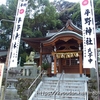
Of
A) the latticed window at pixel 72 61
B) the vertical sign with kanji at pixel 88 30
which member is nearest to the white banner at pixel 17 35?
the vertical sign with kanji at pixel 88 30

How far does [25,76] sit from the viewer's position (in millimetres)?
A: 12742

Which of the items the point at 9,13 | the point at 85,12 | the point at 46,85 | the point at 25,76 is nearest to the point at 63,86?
the point at 46,85

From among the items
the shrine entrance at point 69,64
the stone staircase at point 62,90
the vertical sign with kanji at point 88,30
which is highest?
the vertical sign with kanji at point 88,30

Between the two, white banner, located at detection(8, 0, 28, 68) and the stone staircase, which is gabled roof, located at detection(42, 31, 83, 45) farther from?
white banner, located at detection(8, 0, 28, 68)

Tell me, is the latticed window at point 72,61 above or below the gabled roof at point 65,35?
below

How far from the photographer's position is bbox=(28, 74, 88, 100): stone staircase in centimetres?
998

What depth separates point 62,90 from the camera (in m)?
10.9

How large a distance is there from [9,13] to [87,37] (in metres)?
24.4

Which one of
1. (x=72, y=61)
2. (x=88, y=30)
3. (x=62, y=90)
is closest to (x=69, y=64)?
(x=72, y=61)

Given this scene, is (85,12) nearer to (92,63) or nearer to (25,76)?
(92,63)

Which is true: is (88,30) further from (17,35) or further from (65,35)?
(65,35)

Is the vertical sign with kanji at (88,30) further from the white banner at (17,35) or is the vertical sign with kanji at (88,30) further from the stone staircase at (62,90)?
the white banner at (17,35)

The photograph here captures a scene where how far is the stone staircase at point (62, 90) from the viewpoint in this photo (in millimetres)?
9977

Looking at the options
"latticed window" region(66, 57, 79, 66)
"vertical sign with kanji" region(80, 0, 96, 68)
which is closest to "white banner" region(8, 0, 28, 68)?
"vertical sign with kanji" region(80, 0, 96, 68)
